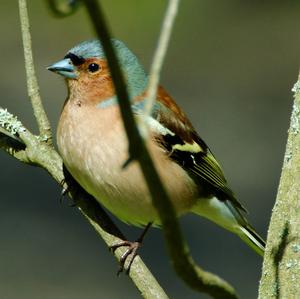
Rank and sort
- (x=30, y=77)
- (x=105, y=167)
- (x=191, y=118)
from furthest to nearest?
(x=191, y=118), (x=105, y=167), (x=30, y=77)

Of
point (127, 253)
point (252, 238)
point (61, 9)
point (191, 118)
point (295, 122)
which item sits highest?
point (61, 9)

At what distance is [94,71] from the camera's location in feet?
12.0

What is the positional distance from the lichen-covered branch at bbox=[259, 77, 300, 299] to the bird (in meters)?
0.74

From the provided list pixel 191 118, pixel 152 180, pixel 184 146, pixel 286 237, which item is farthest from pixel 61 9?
pixel 191 118

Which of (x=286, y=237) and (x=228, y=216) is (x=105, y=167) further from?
(x=286, y=237)

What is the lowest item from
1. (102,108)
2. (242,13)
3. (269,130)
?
(269,130)

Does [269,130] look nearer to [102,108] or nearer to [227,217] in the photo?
[227,217]

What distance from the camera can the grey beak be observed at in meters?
3.54

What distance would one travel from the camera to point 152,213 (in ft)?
11.6

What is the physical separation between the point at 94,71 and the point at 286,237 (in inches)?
57.9

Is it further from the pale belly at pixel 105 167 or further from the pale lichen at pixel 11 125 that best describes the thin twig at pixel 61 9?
the pale belly at pixel 105 167

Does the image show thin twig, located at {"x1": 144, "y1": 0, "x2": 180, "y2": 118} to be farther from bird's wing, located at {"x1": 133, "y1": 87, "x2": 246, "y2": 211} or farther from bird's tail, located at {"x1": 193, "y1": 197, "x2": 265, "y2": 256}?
bird's tail, located at {"x1": 193, "y1": 197, "x2": 265, "y2": 256}

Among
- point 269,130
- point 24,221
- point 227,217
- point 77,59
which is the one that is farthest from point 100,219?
point 269,130

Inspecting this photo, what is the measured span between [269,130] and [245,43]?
222 centimetres
